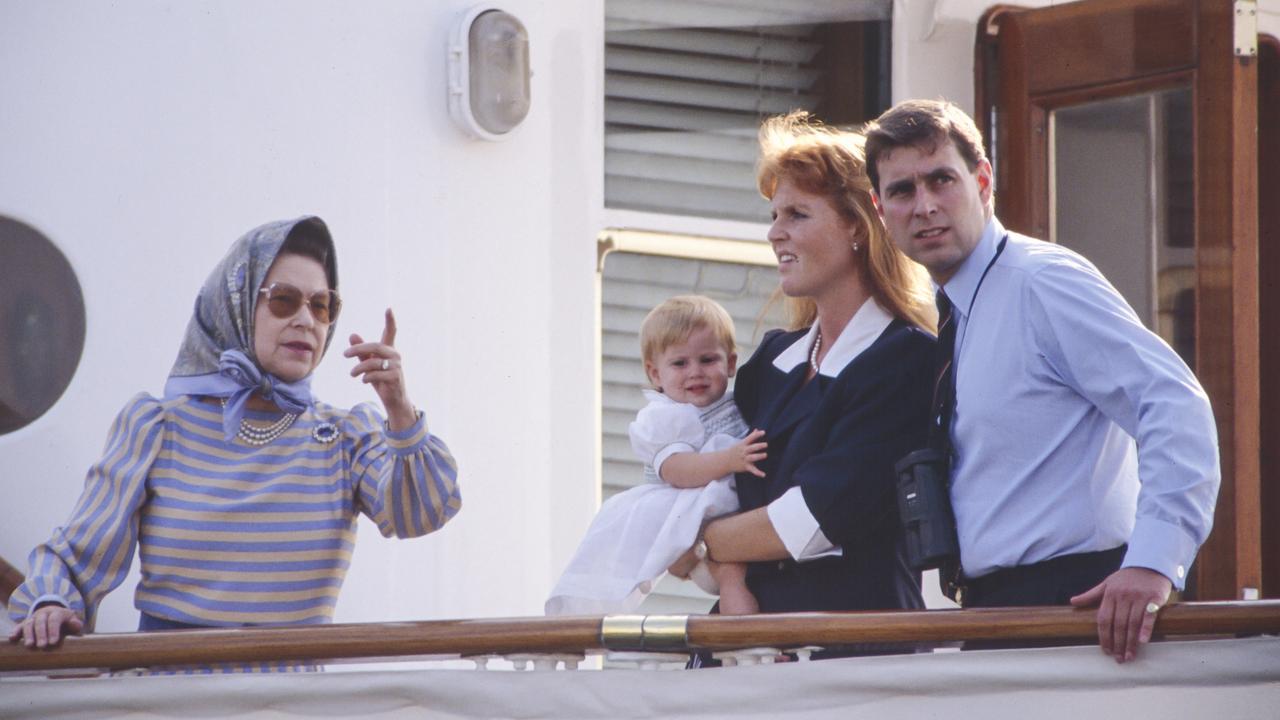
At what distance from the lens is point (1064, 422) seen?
2.74m

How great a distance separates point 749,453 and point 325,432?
74cm

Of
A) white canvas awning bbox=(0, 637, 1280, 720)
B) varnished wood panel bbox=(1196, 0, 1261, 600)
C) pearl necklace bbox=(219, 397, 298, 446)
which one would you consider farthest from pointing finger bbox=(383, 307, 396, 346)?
varnished wood panel bbox=(1196, 0, 1261, 600)

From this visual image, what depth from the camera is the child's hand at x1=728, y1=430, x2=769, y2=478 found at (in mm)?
3221

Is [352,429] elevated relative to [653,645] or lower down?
elevated

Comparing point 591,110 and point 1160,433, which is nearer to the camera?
point 1160,433

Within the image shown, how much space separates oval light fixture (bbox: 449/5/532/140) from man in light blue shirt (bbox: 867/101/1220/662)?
5.57 ft

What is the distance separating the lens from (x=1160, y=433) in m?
2.53

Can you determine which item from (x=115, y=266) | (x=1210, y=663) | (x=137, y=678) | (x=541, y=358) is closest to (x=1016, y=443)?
(x=1210, y=663)

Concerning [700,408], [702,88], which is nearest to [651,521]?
[700,408]

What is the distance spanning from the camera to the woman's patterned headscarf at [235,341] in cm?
321

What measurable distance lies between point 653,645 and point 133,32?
2265 mm

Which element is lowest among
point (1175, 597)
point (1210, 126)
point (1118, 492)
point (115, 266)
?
point (1175, 597)

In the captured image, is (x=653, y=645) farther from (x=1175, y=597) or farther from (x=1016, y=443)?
(x=1175, y=597)

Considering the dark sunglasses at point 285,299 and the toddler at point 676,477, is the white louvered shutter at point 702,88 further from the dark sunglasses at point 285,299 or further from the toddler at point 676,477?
the dark sunglasses at point 285,299
